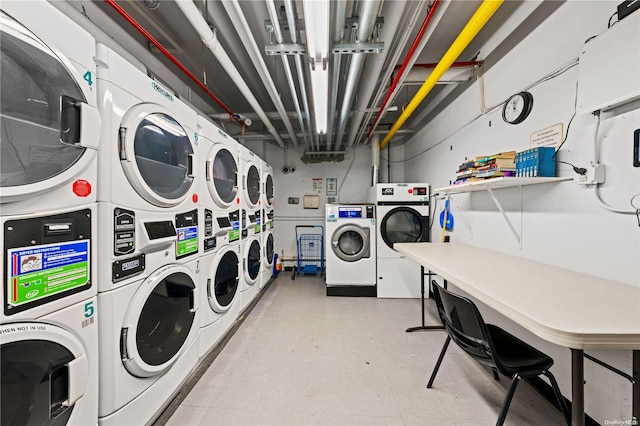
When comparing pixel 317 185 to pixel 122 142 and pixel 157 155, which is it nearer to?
pixel 157 155

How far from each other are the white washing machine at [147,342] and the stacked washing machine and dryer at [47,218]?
71 millimetres

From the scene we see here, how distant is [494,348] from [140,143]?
2.04 metres

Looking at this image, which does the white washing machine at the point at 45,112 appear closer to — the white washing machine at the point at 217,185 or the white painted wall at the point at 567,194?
the white washing machine at the point at 217,185

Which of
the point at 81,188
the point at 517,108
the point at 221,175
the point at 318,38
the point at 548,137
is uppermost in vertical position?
the point at 318,38

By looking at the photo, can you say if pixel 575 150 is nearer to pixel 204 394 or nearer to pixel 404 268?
pixel 404 268

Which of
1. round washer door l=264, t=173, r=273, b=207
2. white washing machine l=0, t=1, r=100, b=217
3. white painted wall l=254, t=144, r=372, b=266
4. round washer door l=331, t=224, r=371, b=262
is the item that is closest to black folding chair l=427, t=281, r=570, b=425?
white washing machine l=0, t=1, r=100, b=217

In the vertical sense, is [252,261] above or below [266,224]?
below

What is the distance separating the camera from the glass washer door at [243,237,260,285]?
2617 millimetres

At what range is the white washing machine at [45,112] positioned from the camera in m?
0.68

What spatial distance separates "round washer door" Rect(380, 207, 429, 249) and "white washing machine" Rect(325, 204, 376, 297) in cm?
19

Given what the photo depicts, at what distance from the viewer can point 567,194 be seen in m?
1.49

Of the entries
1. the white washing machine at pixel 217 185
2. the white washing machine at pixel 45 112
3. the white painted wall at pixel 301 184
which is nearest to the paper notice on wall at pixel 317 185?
the white painted wall at pixel 301 184

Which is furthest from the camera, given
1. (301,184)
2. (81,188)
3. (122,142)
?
(301,184)

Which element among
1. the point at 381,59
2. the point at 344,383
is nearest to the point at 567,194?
the point at 381,59
